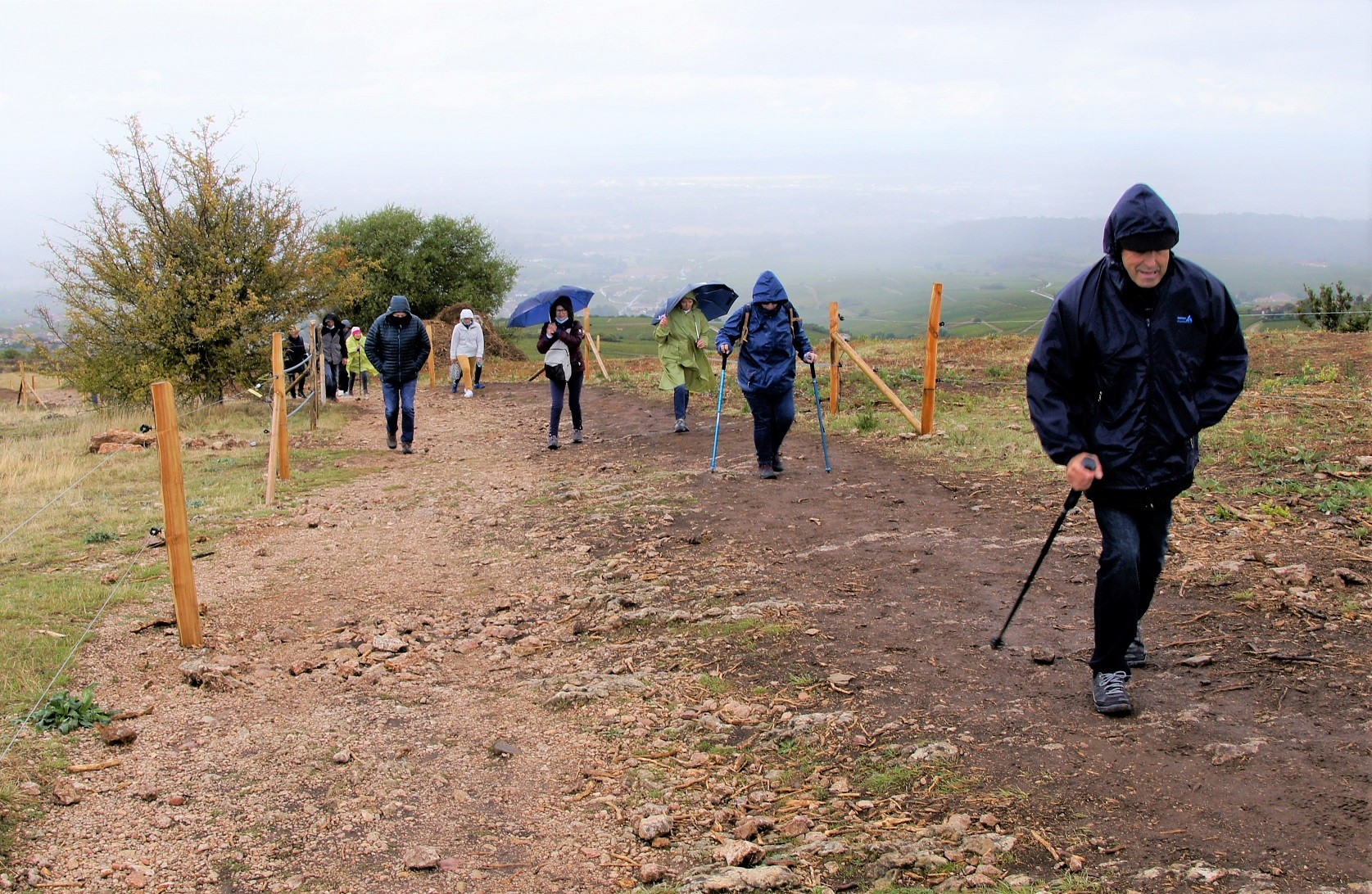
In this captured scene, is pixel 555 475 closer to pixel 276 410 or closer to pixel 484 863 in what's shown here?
pixel 276 410

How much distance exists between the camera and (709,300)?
1309 centimetres

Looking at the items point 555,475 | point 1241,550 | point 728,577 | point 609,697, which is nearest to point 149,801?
point 609,697

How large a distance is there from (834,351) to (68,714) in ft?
33.7

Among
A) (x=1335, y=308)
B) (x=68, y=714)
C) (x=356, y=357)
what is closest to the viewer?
(x=68, y=714)

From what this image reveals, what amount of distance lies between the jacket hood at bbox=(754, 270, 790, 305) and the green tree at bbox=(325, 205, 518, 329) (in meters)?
33.9

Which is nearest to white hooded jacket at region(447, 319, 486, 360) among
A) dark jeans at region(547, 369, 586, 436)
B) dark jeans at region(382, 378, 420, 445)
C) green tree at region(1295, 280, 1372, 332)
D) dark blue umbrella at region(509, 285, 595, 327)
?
dark blue umbrella at region(509, 285, 595, 327)

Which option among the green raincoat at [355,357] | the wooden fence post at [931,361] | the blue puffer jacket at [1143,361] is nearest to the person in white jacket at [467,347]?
the green raincoat at [355,357]

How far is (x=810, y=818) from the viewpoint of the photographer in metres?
3.85

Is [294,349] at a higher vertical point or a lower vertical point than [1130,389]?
lower

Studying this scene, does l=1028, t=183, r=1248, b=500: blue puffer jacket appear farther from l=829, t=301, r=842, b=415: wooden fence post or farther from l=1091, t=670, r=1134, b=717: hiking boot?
l=829, t=301, r=842, b=415: wooden fence post

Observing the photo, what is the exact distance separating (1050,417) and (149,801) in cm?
408

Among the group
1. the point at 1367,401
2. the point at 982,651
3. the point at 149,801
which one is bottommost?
the point at 149,801

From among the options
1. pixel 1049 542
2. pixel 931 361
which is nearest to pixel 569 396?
pixel 931 361

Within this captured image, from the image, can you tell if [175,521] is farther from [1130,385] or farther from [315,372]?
[315,372]
